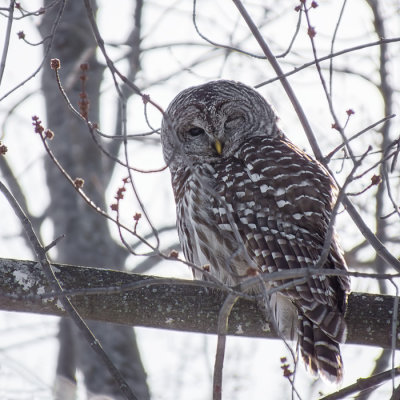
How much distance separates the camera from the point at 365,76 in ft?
28.3

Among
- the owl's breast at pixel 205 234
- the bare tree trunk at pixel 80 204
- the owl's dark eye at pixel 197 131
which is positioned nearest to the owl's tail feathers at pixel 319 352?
the owl's breast at pixel 205 234

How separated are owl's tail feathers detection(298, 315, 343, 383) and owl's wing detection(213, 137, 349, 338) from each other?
0.14 meters

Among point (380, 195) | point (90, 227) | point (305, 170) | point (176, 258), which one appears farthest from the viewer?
point (90, 227)

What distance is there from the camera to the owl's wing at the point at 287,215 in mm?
4477

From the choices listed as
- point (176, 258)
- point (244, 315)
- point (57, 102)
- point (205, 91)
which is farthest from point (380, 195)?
point (57, 102)

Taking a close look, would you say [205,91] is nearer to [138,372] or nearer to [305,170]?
[305,170]

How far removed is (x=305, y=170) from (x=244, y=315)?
1.13m

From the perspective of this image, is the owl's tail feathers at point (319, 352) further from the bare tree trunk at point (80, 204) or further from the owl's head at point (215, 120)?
the bare tree trunk at point (80, 204)

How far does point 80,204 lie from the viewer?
9.57m

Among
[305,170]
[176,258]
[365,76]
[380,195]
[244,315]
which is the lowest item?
[176,258]

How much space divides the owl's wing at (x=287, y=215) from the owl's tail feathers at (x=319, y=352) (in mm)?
137

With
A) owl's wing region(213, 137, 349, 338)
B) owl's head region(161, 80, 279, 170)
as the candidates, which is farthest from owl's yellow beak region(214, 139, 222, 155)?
owl's wing region(213, 137, 349, 338)

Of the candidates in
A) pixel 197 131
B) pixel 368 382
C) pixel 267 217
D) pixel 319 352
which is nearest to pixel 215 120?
pixel 197 131

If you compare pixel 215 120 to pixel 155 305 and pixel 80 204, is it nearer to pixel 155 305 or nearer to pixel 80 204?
pixel 155 305
